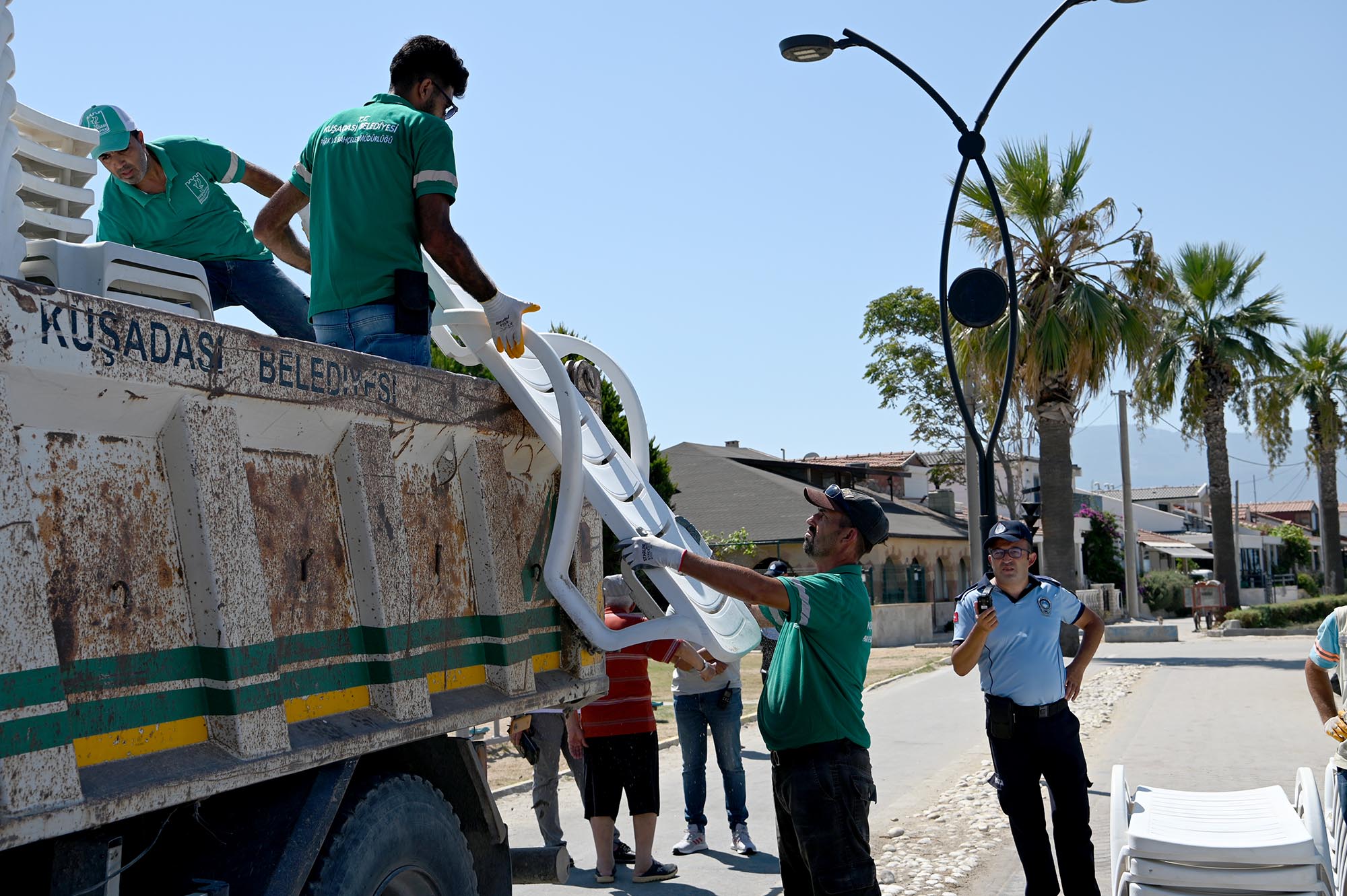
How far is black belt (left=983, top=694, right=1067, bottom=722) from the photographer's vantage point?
6316mm

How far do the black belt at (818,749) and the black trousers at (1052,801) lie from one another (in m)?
1.80

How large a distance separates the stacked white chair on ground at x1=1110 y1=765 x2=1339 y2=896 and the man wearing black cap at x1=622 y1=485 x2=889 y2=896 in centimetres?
117

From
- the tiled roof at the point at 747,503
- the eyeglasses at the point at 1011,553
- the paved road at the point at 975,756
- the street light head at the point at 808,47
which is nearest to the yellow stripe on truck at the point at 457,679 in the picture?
the eyeglasses at the point at 1011,553

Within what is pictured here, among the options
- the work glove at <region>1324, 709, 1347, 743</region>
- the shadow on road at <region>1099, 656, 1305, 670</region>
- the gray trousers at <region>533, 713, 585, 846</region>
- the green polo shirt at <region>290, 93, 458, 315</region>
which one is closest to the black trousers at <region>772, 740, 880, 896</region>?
the work glove at <region>1324, 709, 1347, 743</region>

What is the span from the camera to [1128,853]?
5.16 m

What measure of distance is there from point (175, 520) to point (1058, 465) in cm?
2177

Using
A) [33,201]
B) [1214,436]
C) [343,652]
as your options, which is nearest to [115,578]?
[343,652]

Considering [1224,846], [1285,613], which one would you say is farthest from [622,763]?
[1285,613]

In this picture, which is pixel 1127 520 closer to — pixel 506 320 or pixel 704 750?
pixel 704 750

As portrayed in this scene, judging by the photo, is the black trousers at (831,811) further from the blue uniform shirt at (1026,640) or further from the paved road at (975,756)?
the paved road at (975,756)

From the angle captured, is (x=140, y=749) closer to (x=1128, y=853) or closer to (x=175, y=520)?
(x=175, y=520)

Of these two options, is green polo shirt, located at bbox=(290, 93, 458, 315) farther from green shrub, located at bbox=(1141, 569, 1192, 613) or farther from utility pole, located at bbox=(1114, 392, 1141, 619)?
green shrub, located at bbox=(1141, 569, 1192, 613)

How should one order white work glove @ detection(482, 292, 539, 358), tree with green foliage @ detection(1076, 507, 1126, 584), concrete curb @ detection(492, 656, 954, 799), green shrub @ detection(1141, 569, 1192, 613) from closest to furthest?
white work glove @ detection(482, 292, 539, 358)
concrete curb @ detection(492, 656, 954, 799)
green shrub @ detection(1141, 569, 1192, 613)
tree with green foliage @ detection(1076, 507, 1126, 584)

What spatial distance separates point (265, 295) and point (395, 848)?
238cm
